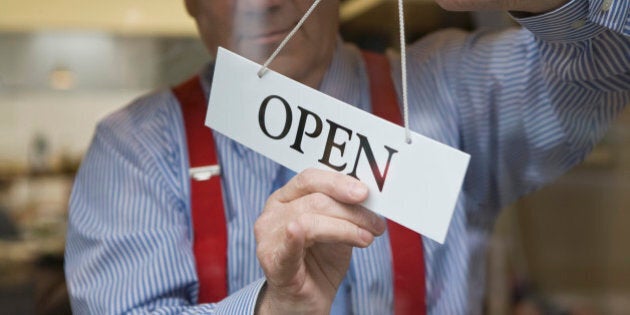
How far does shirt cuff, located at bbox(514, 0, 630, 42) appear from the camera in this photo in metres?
0.54

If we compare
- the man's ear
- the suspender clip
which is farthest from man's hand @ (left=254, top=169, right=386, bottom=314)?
the man's ear

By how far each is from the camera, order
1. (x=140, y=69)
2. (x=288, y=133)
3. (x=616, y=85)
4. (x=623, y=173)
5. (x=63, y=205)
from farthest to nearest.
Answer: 1. (x=623, y=173)
2. (x=63, y=205)
3. (x=140, y=69)
4. (x=616, y=85)
5. (x=288, y=133)

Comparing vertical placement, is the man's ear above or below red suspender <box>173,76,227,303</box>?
above

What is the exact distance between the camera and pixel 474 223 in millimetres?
777

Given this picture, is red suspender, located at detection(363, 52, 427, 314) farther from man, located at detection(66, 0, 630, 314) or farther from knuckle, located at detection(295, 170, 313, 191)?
knuckle, located at detection(295, 170, 313, 191)

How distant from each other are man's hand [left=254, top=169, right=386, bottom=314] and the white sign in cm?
1

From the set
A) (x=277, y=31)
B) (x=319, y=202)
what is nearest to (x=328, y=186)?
(x=319, y=202)

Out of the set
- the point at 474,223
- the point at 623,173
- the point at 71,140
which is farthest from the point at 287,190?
the point at 623,173

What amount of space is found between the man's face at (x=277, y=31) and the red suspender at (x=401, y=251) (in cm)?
5

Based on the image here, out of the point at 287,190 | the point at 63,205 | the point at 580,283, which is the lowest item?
the point at 580,283

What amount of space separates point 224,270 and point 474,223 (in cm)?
24

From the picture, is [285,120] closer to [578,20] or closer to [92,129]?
[578,20]

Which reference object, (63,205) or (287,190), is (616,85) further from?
(63,205)

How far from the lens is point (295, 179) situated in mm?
565
